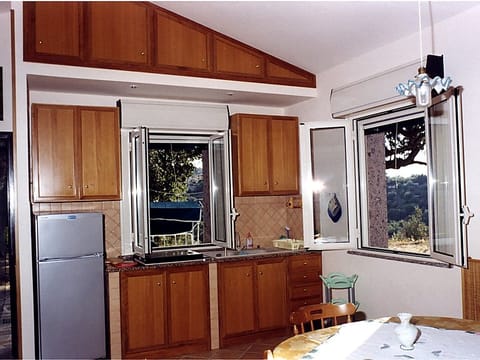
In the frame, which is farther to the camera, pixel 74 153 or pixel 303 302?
pixel 303 302

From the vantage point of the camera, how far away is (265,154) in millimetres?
5172

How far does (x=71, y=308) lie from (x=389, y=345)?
9.44ft

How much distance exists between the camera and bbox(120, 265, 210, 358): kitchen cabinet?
4273 millimetres

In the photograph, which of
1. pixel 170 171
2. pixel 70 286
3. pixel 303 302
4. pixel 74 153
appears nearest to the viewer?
pixel 70 286

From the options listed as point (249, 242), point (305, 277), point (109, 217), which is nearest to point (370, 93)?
point (305, 277)

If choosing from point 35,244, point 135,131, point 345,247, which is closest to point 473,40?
point 345,247

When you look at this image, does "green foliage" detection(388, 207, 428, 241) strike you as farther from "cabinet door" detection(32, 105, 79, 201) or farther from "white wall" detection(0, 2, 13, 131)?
"white wall" detection(0, 2, 13, 131)

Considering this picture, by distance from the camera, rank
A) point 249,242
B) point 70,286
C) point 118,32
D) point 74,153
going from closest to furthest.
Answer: point 70,286, point 118,32, point 74,153, point 249,242

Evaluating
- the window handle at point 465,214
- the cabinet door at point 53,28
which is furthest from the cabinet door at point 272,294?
the cabinet door at point 53,28

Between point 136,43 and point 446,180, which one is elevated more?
point 136,43

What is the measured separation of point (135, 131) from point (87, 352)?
210cm

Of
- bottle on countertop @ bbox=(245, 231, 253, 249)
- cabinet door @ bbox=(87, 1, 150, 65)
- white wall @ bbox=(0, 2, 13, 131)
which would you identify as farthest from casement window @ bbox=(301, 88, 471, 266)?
white wall @ bbox=(0, 2, 13, 131)

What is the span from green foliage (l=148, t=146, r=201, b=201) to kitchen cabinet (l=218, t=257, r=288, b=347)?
3.50 ft

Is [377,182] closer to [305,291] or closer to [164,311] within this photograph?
[305,291]
